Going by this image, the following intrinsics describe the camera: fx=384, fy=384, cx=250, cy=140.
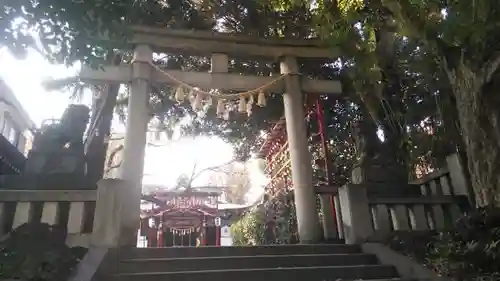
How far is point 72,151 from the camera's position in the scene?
6438mm

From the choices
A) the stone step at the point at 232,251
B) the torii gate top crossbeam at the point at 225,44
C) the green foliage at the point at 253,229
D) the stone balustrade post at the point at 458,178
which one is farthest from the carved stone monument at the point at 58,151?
the green foliage at the point at 253,229

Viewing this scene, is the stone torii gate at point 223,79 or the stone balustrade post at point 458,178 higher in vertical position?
the stone torii gate at point 223,79

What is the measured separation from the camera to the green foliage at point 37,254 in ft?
13.4

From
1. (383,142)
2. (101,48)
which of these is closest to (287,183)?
(383,142)

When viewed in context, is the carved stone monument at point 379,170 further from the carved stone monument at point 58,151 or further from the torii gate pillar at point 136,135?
the carved stone monument at point 58,151

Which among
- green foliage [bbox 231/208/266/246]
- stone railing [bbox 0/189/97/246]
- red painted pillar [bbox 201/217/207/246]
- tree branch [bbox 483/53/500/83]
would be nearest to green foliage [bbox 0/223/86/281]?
stone railing [bbox 0/189/97/246]

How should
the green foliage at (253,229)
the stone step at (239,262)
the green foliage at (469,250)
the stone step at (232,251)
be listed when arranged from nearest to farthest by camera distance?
the green foliage at (469,250) < the stone step at (239,262) < the stone step at (232,251) < the green foliage at (253,229)

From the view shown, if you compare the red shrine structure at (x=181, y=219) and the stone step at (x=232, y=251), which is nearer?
the stone step at (x=232, y=251)

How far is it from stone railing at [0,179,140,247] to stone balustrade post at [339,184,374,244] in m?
3.49

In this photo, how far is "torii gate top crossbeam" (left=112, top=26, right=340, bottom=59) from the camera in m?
8.09

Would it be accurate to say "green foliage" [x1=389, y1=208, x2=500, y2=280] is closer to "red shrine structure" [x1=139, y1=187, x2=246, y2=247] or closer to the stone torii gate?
the stone torii gate

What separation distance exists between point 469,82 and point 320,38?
4075 mm

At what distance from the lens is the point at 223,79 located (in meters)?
8.37

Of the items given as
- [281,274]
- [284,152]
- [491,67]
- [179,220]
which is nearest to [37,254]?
[281,274]
